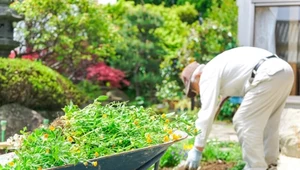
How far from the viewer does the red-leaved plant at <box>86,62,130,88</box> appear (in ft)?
43.5

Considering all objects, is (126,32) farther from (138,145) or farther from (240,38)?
(138,145)

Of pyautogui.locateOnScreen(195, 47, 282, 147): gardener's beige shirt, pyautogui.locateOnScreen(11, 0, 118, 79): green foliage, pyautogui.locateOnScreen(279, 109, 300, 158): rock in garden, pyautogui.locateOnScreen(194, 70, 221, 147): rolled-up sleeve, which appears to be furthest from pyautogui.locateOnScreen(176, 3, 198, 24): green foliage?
pyautogui.locateOnScreen(194, 70, 221, 147): rolled-up sleeve

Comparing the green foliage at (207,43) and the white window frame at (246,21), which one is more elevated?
the white window frame at (246,21)

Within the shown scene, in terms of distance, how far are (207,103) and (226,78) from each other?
1.28 feet

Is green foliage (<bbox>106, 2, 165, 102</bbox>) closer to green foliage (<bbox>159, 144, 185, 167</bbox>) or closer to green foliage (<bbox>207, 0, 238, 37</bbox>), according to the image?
green foliage (<bbox>207, 0, 238, 37</bbox>)

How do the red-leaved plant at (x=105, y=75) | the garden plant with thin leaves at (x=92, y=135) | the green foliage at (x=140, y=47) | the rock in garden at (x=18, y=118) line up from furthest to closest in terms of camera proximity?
1. the green foliage at (x=140, y=47)
2. the red-leaved plant at (x=105, y=75)
3. the rock in garden at (x=18, y=118)
4. the garden plant with thin leaves at (x=92, y=135)

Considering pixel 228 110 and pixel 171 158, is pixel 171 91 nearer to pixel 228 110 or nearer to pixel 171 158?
pixel 228 110

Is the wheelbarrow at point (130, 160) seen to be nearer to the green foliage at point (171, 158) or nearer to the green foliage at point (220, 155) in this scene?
the green foliage at point (171, 158)

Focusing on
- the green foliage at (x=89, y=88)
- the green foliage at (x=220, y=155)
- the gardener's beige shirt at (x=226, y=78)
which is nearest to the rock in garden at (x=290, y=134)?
the green foliage at (x=220, y=155)

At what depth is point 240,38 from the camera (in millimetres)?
8953

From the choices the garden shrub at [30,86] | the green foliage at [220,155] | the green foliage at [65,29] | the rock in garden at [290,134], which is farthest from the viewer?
the green foliage at [65,29]

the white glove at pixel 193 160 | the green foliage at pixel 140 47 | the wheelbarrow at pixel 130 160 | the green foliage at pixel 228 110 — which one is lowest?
the green foliage at pixel 228 110

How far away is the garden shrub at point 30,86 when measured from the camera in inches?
294

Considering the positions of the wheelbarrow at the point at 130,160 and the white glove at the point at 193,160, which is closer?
the wheelbarrow at the point at 130,160
